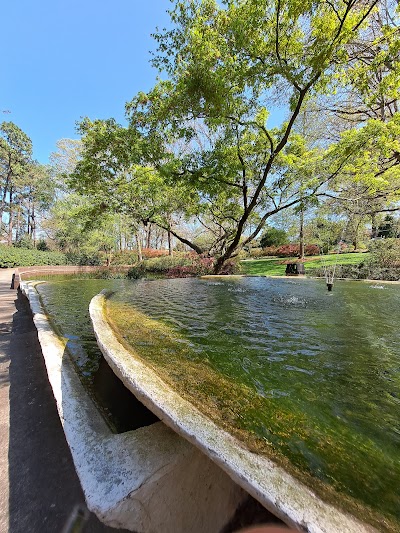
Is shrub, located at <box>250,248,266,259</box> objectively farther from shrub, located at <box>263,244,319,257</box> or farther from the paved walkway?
the paved walkway

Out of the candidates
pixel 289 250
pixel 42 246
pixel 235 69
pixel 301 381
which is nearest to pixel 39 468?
pixel 301 381

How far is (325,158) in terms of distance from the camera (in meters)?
9.23

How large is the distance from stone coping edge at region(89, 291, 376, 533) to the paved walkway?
586 mm

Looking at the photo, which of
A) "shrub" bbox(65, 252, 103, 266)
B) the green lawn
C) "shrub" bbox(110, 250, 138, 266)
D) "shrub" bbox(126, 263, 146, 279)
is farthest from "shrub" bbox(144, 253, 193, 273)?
"shrub" bbox(65, 252, 103, 266)

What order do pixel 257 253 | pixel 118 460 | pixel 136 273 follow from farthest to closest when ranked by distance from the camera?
pixel 257 253
pixel 136 273
pixel 118 460

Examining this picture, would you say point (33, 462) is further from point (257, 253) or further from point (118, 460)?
point (257, 253)

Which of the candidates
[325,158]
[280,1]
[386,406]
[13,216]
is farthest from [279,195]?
[13,216]

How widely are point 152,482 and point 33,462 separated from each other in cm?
97

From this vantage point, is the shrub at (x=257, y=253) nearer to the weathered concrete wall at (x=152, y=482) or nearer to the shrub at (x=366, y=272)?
the shrub at (x=366, y=272)

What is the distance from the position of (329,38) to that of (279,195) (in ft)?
20.2

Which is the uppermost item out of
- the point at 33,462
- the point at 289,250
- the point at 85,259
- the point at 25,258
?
the point at 289,250

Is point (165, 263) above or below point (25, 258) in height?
below

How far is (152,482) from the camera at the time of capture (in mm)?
1127

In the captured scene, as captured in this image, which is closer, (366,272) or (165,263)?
(366,272)
